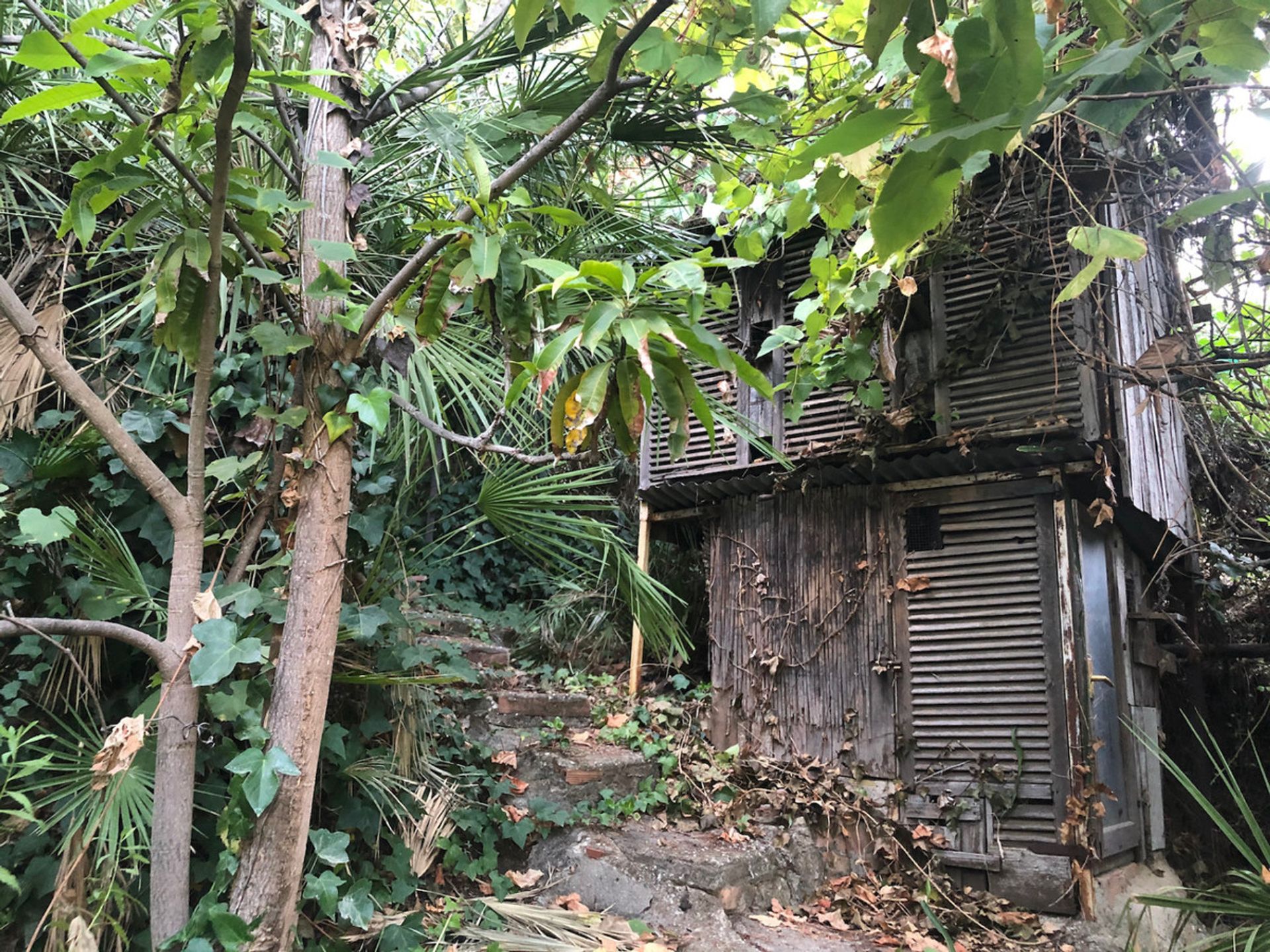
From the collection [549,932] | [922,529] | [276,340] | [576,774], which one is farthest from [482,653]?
[276,340]

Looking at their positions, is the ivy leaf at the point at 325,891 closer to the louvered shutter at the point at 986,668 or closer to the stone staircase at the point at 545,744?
the stone staircase at the point at 545,744

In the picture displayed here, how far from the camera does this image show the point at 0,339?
2.72m

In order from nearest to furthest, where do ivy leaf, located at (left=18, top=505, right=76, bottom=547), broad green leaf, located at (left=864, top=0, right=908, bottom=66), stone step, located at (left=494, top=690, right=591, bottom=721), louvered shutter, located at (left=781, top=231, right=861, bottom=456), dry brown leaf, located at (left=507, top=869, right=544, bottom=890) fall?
broad green leaf, located at (left=864, top=0, right=908, bottom=66)
ivy leaf, located at (left=18, top=505, right=76, bottom=547)
dry brown leaf, located at (left=507, top=869, right=544, bottom=890)
stone step, located at (left=494, top=690, right=591, bottom=721)
louvered shutter, located at (left=781, top=231, right=861, bottom=456)

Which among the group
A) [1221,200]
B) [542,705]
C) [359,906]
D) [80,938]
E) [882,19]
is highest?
[1221,200]

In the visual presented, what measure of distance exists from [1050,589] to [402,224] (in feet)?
12.8

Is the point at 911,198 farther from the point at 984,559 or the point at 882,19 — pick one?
the point at 984,559

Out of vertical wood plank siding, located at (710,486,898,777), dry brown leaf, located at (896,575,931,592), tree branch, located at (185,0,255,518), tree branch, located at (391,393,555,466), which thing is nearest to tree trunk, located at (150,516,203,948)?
tree branch, located at (185,0,255,518)

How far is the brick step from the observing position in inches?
163

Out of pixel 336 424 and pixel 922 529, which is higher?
pixel 922 529

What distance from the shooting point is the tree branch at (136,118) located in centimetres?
150

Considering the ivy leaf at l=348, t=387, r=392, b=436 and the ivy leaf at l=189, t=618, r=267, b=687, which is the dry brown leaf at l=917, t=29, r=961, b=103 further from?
the ivy leaf at l=189, t=618, r=267, b=687

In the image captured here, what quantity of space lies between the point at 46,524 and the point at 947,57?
91.0 inches

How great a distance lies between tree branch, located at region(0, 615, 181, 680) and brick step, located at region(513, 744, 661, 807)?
7.76ft

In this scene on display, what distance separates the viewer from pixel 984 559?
15.6ft
